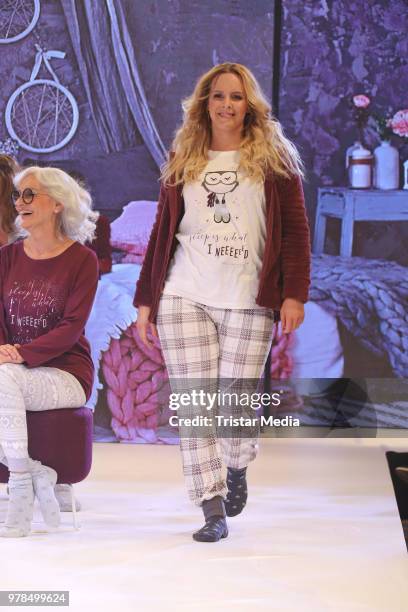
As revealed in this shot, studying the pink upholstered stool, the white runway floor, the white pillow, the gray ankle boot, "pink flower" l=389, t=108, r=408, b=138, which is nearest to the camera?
the white runway floor

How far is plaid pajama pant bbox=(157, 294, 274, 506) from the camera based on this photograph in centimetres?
312

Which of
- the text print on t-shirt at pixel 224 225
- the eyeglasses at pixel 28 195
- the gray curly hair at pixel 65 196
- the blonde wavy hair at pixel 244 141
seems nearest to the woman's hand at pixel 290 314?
the text print on t-shirt at pixel 224 225

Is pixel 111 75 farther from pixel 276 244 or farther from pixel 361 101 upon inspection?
pixel 276 244

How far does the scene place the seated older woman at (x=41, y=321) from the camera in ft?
10.2

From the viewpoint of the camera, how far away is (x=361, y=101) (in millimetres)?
4617

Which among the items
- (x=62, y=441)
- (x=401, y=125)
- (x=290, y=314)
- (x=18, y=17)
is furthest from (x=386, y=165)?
(x=62, y=441)

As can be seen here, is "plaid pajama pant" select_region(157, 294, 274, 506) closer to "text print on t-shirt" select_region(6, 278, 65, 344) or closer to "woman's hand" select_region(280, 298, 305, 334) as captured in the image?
"woman's hand" select_region(280, 298, 305, 334)

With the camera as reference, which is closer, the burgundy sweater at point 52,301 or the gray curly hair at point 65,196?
the burgundy sweater at point 52,301

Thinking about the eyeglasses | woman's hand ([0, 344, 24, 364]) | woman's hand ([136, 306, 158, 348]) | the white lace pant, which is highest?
the eyeglasses

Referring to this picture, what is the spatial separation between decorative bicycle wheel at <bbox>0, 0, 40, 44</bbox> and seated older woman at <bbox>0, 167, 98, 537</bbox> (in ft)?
4.73

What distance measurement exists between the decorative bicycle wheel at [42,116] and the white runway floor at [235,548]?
1.44 meters

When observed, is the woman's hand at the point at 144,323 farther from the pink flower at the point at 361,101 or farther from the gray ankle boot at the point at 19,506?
the pink flower at the point at 361,101

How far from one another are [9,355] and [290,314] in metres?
0.79

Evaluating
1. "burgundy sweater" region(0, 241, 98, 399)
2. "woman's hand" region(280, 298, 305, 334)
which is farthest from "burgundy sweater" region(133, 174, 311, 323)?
"burgundy sweater" region(0, 241, 98, 399)
